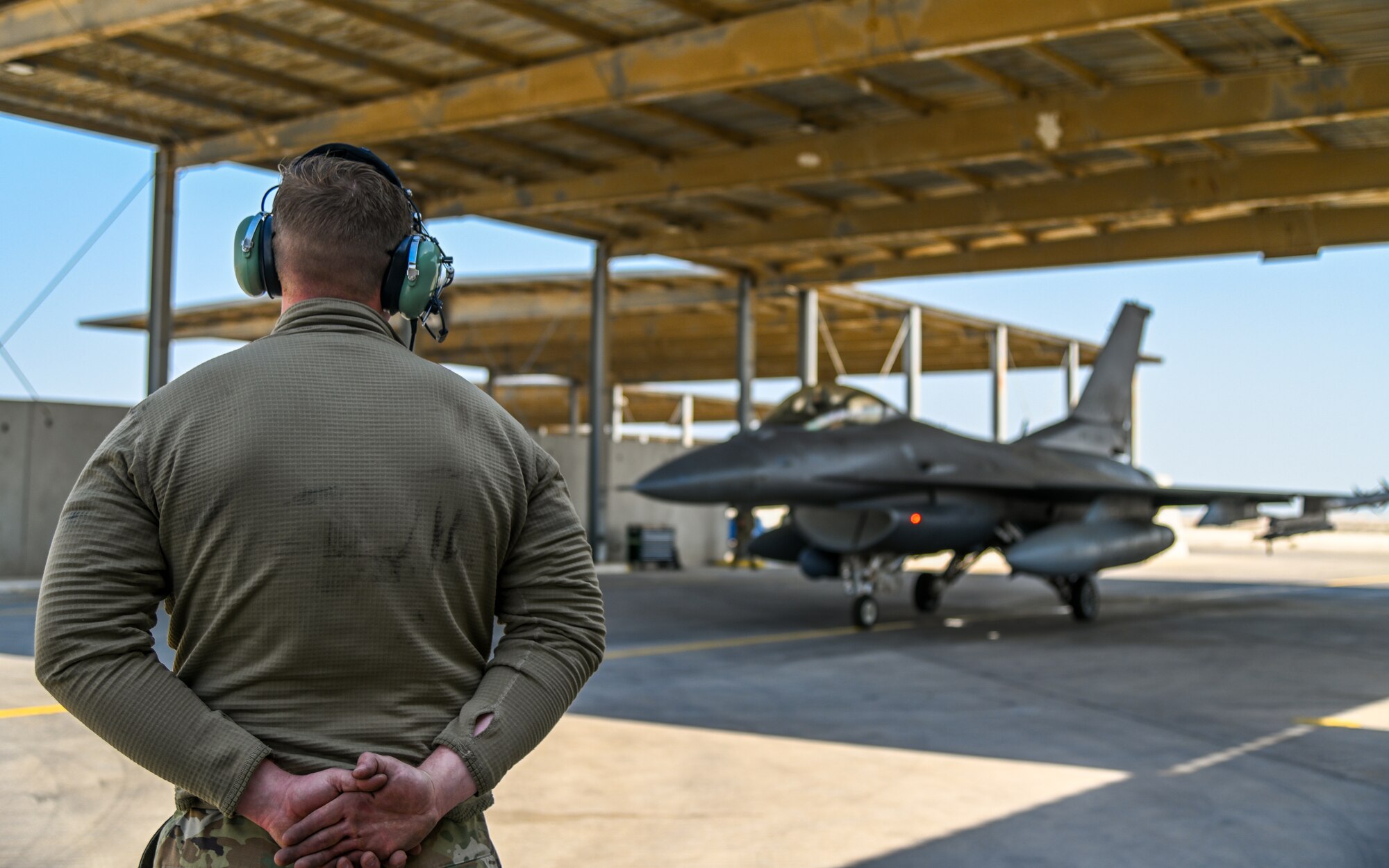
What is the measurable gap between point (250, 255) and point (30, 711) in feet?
18.7

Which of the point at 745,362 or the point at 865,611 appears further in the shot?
the point at 745,362

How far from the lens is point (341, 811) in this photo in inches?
66.6

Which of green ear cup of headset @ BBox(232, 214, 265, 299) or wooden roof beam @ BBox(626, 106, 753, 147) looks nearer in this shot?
green ear cup of headset @ BBox(232, 214, 265, 299)

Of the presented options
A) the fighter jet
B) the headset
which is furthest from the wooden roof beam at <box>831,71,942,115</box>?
the headset

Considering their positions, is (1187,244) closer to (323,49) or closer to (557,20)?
(557,20)

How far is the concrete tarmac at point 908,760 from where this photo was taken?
463cm

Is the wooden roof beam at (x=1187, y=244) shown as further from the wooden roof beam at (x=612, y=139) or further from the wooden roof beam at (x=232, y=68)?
the wooden roof beam at (x=232, y=68)

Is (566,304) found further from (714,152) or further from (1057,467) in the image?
(1057,467)

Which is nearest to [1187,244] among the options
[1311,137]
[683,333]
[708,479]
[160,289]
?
[1311,137]

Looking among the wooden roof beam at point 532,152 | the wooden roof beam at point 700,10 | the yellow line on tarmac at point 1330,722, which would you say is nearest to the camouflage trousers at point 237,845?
the yellow line on tarmac at point 1330,722

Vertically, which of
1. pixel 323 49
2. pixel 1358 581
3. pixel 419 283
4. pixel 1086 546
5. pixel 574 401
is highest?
pixel 323 49

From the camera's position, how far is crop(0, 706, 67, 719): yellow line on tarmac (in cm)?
652

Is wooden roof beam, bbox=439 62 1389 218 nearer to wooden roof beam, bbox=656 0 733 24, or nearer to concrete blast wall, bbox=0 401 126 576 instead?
wooden roof beam, bbox=656 0 733 24

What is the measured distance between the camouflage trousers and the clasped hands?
52 mm
